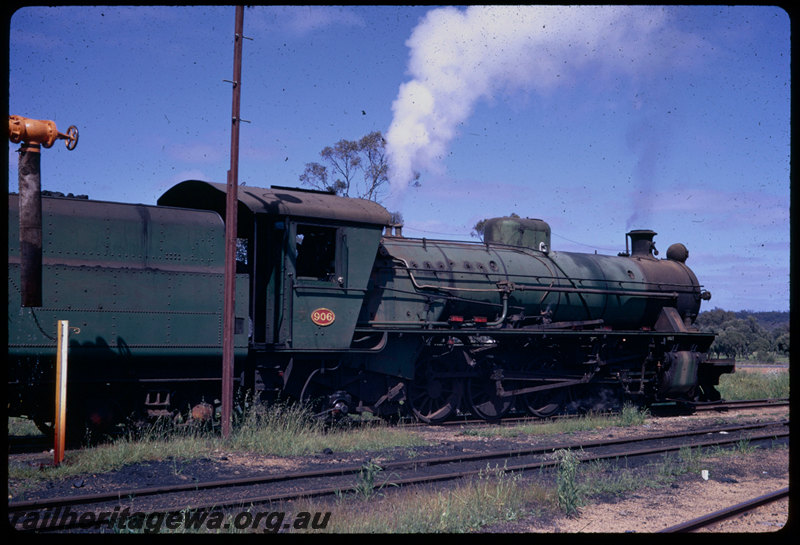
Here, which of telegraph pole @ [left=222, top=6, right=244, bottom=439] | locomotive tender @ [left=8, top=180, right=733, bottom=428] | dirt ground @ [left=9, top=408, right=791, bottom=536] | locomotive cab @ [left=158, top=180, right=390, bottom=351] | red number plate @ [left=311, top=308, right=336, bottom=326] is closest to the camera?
dirt ground @ [left=9, top=408, right=791, bottom=536]

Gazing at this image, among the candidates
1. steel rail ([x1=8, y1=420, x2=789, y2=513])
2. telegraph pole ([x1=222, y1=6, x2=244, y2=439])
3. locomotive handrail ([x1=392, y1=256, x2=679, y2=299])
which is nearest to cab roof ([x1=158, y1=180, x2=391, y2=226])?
telegraph pole ([x1=222, y1=6, x2=244, y2=439])

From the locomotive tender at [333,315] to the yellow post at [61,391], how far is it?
61 cm

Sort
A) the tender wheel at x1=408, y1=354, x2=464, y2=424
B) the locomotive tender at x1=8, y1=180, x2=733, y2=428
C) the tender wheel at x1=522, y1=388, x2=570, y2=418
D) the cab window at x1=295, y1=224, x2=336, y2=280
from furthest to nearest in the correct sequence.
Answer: the tender wheel at x1=522, y1=388, x2=570, y2=418
the tender wheel at x1=408, y1=354, x2=464, y2=424
the cab window at x1=295, y1=224, x2=336, y2=280
the locomotive tender at x1=8, y1=180, x2=733, y2=428

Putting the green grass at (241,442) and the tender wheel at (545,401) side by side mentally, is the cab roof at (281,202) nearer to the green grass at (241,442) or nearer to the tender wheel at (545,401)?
the green grass at (241,442)

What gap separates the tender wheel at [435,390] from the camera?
12219 millimetres

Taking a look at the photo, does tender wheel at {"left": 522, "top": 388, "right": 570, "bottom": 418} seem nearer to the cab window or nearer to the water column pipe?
the cab window

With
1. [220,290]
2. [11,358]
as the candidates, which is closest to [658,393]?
[220,290]

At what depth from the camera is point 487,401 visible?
13.1m

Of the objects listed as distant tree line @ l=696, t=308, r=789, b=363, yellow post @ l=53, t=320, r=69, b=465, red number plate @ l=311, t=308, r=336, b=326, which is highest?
red number plate @ l=311, t=308, r=336, b=326

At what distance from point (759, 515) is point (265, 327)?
7061 mm

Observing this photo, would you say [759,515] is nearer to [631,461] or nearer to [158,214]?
[631,461]

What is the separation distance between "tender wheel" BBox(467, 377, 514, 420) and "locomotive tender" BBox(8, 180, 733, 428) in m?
0.03

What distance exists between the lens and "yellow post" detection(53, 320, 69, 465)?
25.4 feet

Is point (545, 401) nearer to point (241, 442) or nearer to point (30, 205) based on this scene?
point (241, 442)
